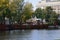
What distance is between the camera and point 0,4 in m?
34.8

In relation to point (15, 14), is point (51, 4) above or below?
below

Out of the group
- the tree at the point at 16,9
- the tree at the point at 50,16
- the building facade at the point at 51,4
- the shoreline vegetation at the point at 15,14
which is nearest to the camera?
the shoreline vegetation at the point at 15,14

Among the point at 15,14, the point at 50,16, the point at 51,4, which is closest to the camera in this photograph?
the point at 15,14

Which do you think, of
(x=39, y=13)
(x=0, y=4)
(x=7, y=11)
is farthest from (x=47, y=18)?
(x=0, y=4)

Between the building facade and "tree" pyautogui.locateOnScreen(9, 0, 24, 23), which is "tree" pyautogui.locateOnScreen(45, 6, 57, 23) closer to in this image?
"tree" pyautogui.locateOnScreen(9, 0, 24, 23)

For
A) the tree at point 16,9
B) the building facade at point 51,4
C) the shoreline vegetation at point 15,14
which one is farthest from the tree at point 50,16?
the building facade at point 51,4

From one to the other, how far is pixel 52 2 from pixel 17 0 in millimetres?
37407

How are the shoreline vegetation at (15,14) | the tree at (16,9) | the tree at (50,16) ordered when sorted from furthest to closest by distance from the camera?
the tree at (50,16) → the tree at (16,9) → the shoreline vegetation at (15,14)

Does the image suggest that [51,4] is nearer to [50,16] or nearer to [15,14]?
[50,16]

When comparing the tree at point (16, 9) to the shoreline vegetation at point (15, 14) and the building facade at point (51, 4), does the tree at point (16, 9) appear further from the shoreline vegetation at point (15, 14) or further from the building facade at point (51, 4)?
the building facade at point (51, 4)

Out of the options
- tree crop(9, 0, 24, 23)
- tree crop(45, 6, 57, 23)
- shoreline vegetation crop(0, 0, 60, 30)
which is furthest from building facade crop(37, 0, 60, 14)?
tree crop(9, 0, 24, 23)

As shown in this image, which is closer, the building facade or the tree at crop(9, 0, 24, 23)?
the tree at crop(9, 0, 24, 23)

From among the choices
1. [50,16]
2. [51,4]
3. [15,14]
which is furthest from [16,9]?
[51,4]

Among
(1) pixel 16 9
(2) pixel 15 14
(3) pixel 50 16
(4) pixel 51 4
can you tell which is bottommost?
(3) pixel 50 16
